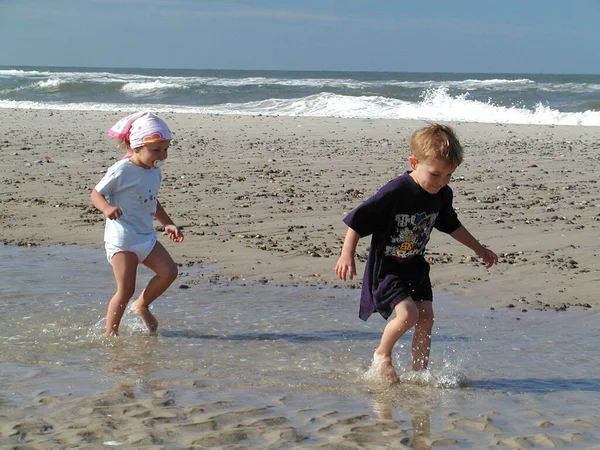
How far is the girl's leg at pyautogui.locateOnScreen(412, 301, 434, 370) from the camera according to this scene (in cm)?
393

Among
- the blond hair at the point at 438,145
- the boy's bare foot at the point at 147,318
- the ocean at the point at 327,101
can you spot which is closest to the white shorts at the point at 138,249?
the boy's bare foot at the point at 147,318

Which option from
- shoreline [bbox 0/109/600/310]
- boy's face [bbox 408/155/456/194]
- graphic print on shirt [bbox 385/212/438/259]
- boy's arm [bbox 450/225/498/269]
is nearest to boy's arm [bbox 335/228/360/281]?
graphic print on shirt [bbox 385/212/438/259]

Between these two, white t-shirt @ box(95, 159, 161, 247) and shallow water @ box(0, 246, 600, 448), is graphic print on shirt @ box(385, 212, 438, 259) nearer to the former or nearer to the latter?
shallow water @ box(0, 246, 600, 448)

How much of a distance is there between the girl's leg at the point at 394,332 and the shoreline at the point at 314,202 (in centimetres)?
171

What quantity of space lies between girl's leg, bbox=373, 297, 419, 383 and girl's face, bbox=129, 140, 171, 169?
5.38 feet

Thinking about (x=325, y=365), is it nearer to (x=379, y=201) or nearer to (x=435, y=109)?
(x=379, y=201)

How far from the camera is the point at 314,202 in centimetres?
827

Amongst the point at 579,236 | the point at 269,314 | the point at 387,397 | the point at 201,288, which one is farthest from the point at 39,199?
the point at 387,397

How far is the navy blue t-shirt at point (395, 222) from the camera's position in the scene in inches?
150

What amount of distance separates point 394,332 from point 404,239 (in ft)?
1.46

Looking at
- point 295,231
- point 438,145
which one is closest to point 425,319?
point 438,145

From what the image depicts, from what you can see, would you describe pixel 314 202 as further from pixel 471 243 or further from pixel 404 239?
pixel 404 239

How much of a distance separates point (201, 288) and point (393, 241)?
219 centimetres

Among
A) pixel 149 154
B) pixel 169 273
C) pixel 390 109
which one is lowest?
pixel 169 273
